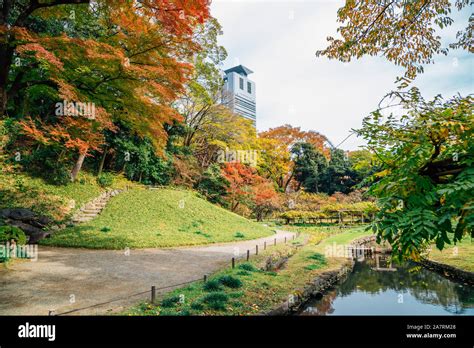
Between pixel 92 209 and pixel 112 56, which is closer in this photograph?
pixel 112 56

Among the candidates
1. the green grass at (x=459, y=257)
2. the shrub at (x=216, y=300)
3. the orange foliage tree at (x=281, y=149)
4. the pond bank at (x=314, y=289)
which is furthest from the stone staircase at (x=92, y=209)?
the orange foliage tree at (x=281, y=149)

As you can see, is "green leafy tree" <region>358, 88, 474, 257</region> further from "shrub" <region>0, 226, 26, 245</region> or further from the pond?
"shrub" <region>0, 226, 26, 245</region>

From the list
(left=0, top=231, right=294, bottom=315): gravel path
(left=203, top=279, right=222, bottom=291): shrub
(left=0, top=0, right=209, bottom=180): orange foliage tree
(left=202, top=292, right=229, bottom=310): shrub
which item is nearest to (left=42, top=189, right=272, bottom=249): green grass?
(left=0, top=231, right=294, bottom=315): gravel path

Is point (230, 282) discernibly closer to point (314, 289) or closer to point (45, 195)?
point (314, 289)

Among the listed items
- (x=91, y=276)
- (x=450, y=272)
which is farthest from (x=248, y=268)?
(x=450, y=272)

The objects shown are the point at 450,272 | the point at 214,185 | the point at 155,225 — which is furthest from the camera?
the point at 214,185

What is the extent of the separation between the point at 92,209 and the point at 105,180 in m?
3.42

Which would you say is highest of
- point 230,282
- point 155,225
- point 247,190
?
point 247,190

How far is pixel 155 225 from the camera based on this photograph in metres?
14.0

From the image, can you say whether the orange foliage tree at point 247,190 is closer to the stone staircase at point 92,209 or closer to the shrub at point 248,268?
the stone staircase at point 92,209

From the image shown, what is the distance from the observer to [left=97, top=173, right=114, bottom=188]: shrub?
17141 mm

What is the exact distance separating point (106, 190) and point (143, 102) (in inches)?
466
